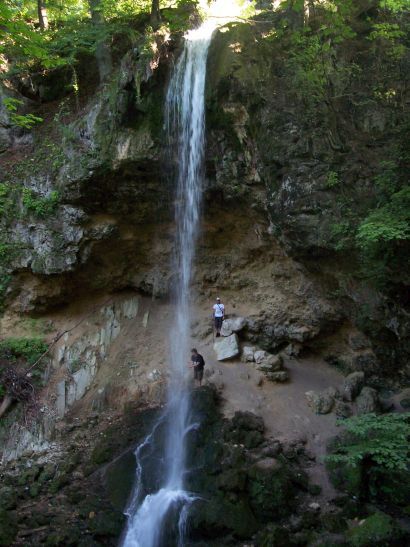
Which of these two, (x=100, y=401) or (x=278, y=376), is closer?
(x=278, y=376)

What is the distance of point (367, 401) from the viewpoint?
9188 millimetres

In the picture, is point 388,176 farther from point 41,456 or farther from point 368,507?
point 41,456

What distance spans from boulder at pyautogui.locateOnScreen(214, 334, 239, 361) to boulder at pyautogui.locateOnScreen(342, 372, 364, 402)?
2.73 meters

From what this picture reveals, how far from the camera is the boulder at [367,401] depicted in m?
9.06

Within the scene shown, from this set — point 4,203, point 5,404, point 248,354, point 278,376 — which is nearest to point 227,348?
point 248,354

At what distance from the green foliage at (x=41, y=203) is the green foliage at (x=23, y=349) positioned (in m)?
3.55

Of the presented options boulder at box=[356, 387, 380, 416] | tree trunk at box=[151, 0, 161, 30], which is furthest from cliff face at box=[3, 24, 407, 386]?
tree trunk at box=[151, 0, 161, 30]

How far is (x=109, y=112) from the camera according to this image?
38.3 ft

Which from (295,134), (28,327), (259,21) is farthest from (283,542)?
(259,21)

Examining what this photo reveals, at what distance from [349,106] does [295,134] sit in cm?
159

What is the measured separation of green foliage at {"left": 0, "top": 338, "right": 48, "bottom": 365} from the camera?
11748mm

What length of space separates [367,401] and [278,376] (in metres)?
2.05

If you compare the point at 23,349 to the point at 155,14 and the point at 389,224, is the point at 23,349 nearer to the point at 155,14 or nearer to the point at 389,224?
the point at 389,224

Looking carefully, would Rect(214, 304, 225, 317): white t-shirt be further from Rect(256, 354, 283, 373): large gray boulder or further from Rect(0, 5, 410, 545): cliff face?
Rect(256, 354, 283, 373): large gray boulder
